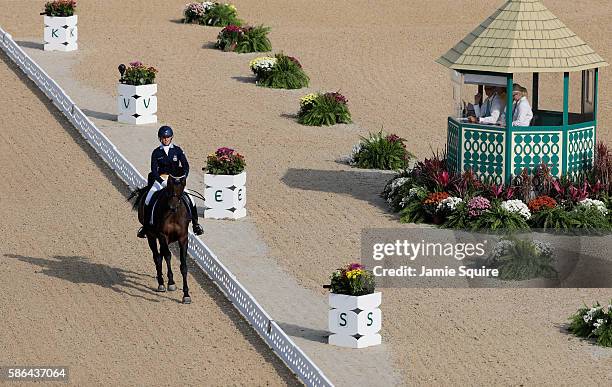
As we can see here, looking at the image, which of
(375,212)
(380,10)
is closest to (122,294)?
(375,212)

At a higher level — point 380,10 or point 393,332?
point 380,10

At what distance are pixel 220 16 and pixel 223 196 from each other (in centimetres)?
1796

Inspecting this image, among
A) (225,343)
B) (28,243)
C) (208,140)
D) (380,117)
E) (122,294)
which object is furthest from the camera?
(380,117)

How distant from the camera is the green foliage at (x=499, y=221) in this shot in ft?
98.2

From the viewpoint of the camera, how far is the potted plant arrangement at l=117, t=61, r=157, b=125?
3766cm

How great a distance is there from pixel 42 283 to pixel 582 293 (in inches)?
340

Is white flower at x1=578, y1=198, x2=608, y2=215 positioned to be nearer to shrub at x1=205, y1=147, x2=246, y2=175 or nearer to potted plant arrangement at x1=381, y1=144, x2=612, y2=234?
potted plant arrangement at x1=381, y1=144, x2=612, y2=234

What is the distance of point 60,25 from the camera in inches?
1732

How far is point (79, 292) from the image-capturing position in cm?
2689

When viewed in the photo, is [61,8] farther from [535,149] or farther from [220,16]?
[535,149]

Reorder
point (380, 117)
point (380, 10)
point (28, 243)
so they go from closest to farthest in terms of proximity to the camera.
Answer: point (28, 243) → point (380, 117) → point (380, 10)

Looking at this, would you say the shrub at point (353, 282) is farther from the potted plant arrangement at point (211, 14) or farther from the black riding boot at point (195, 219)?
the potted plant arrangement at point (211, 14)

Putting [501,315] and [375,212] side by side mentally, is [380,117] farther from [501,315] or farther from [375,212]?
[501,315]

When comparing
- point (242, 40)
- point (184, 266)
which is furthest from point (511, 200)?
point (242, 40)
